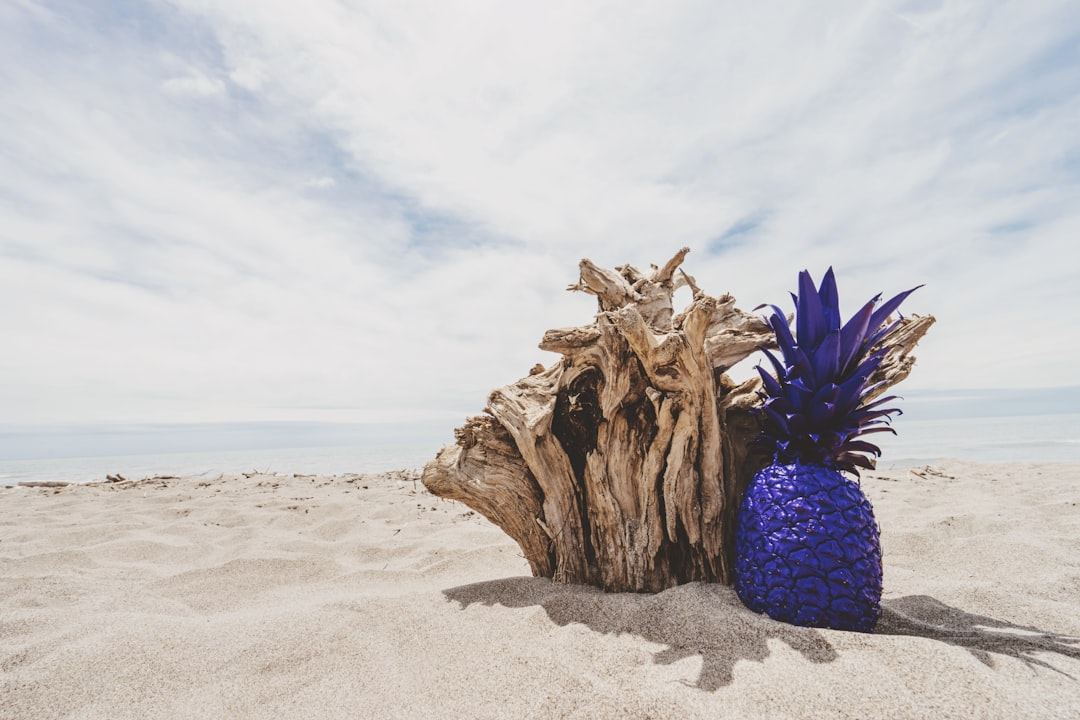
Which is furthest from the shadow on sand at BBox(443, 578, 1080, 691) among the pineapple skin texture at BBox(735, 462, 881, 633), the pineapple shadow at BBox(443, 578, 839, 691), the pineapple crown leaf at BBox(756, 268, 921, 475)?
the pineapple crown leaf at BBox(756, 268, 921, 475)

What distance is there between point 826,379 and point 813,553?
70cm

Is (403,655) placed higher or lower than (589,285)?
lower

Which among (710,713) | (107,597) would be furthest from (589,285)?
(107,597)

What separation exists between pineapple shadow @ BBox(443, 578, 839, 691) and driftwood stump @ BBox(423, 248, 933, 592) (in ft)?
0.62

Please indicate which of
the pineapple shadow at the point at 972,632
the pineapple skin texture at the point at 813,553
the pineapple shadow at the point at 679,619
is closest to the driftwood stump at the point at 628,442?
the pineapple shadow at the point at 679,619

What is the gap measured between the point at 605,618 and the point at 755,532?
0.73m

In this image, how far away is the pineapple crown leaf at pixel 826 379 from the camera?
84.4 inches

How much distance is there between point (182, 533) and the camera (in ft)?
15.5

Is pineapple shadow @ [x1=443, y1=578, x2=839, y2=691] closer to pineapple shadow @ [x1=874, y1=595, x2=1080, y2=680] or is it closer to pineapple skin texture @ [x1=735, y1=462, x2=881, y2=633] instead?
pineapple skin texture @ [x1=735, y1=462, x2=881, y2=633]

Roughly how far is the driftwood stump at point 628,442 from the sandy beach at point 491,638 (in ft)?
0.73

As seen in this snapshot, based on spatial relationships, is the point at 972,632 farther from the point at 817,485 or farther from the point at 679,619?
the point at 679,619

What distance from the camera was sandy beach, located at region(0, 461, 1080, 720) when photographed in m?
1.61

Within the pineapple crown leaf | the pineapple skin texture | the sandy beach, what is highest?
the pineapple crown leaf

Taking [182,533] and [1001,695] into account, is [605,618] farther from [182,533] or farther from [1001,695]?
[182,533]
